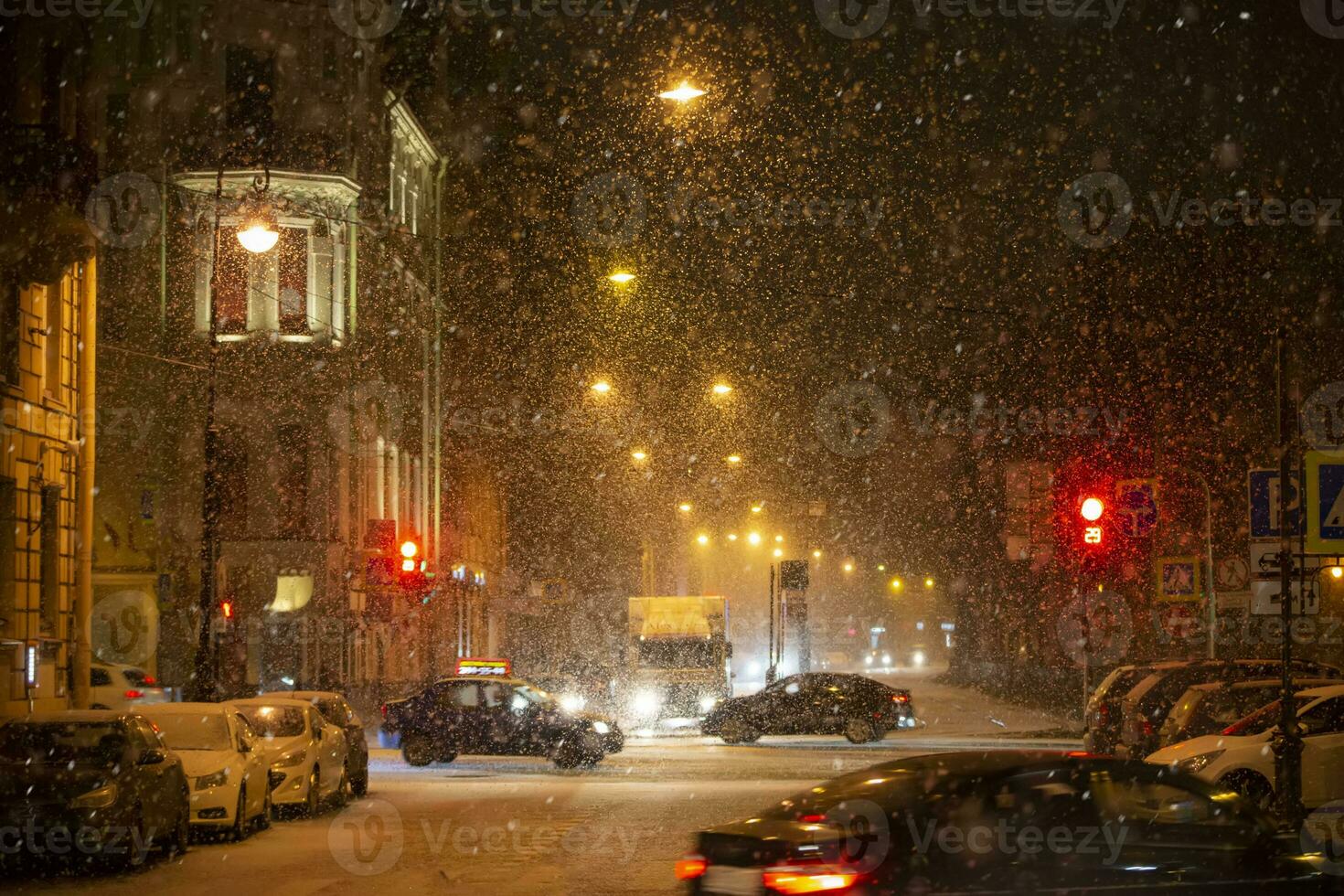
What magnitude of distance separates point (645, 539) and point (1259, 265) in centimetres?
4818

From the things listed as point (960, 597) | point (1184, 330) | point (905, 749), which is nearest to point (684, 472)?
point (960, 597)

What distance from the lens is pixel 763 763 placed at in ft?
89.6

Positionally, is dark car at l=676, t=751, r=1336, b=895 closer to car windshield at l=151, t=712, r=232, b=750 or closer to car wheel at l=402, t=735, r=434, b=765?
car windshield at l=151, t=712, r=232, b=750

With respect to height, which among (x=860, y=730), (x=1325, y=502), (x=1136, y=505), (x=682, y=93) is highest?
(x=682, y=93)

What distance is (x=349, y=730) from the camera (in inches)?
863

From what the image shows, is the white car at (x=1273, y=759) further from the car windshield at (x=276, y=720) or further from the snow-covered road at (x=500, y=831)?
the car windshield at (x=276, y=720)

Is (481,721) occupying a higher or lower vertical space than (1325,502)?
lower

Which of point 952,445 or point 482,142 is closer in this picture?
point 482,142

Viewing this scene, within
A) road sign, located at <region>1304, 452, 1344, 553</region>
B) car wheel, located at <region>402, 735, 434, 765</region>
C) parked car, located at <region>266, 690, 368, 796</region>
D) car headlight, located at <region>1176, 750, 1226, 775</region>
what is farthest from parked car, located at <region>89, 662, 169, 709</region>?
road sign, located at <region>1304, 452, 1344, 553</region>

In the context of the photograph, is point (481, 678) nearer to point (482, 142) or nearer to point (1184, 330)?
point (1184, 330)

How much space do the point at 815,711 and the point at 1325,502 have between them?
66.4 ft

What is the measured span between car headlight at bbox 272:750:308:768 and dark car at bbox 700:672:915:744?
16.4 meters

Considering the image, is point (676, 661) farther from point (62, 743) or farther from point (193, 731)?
point (62, 743)

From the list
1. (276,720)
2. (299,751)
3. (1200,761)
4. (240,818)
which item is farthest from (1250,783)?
(276,720)
